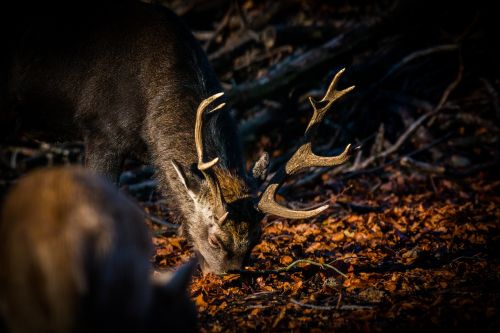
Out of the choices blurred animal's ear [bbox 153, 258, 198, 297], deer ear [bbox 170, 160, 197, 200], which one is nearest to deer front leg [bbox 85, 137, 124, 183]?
deer ear [bbox 170, 160, 197, 200]

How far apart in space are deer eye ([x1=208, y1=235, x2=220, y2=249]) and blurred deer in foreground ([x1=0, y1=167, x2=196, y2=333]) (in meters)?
2.11

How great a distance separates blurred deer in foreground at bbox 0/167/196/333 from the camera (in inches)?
54.2

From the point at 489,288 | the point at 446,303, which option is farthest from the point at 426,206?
the point at 446,303

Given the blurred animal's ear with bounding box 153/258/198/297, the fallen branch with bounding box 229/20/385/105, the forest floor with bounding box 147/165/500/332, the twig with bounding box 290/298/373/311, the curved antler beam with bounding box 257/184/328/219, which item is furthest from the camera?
the fallen branch with bounding box 229/20/385/105

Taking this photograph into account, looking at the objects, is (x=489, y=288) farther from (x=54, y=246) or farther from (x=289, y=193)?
(x=289, y=193)

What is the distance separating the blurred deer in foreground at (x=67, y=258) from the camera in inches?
54.2

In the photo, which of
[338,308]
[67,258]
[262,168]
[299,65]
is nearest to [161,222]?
[262,168]

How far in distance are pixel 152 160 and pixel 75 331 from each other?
10.0 feet

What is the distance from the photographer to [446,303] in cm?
277

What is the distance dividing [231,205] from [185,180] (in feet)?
1.69

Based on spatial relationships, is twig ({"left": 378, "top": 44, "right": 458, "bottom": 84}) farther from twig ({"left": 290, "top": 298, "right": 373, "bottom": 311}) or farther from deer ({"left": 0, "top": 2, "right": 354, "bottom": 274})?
twig ({"left": 290, "top": 298, "right": 373, "bottom": 311})

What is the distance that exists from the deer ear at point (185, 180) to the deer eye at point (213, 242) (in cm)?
42

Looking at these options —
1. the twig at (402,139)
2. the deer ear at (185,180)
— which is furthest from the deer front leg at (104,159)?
the twig at (402,139)

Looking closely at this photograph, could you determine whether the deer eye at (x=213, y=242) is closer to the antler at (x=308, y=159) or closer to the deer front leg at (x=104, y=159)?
the antler at (x=308, y=159)
